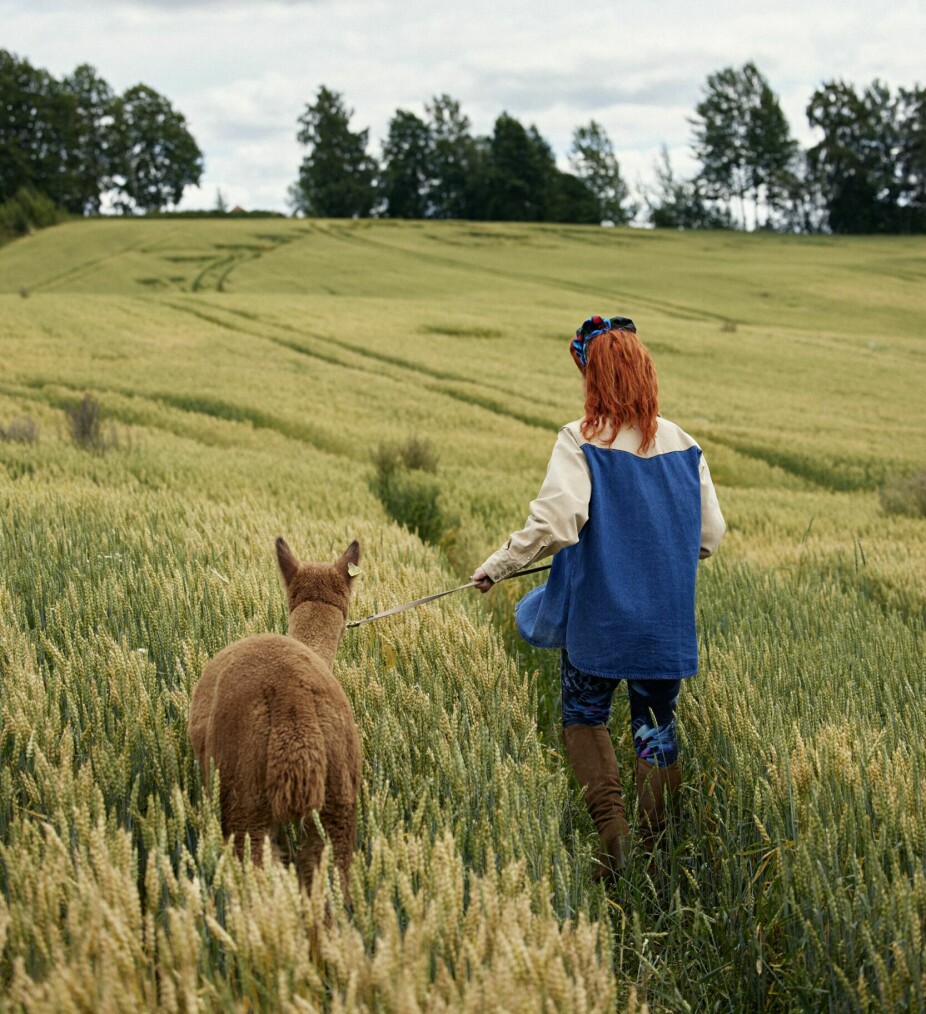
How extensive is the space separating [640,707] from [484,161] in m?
90.4

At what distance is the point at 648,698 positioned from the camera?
11.9 ft

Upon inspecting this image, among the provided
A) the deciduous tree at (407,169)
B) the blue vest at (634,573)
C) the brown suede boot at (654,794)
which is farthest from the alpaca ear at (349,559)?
the deciduous tree at (407,169)

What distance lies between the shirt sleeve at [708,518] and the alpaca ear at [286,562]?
167cm

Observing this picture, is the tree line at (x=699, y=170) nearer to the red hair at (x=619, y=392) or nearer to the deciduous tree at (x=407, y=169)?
the deciduous tree at (x=407, y=169)

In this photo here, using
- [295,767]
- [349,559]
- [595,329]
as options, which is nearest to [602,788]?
[349,559]

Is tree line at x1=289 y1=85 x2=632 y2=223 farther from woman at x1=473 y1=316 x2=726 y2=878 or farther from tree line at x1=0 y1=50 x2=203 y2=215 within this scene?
woman at x1=473 y1=316 x2=726 y2=878

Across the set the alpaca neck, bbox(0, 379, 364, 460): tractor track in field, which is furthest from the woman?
bbox(0, 379, 364, 460): tractor track in field

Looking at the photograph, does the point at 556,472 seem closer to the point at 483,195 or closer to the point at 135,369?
the point at 135,369

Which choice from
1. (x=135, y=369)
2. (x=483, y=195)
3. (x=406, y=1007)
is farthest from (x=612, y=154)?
(x=406, y=1007)

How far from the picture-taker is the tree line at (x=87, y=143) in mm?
83438

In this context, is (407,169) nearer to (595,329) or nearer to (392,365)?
(392,365)

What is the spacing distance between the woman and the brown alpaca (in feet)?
3.73

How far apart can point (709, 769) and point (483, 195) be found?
87968mm

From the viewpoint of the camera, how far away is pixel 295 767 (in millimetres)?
2223
